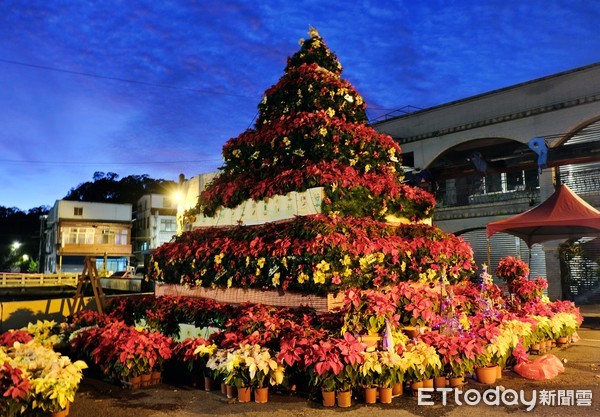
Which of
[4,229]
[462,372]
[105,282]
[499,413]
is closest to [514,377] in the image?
[462,372]

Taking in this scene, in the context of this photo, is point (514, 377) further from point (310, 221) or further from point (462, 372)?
point (310, 221)

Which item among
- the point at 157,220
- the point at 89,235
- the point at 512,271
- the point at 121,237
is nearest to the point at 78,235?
the point at 89,235

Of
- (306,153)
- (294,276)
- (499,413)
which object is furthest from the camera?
(306,153)

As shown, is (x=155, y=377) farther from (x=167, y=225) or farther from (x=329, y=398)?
(x=167, y=225)

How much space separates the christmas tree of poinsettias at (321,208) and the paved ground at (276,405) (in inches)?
95.3

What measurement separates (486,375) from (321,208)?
414 centimetres

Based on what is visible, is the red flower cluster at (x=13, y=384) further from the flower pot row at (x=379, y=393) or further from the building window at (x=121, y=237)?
the building window at (x=121, y=237)

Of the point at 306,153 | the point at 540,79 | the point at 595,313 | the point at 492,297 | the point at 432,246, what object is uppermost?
the point at 540,79

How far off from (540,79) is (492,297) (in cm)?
1470

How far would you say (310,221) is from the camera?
8.69 metres

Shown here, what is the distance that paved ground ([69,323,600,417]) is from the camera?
232 inches

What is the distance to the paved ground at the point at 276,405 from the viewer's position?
19.3ft

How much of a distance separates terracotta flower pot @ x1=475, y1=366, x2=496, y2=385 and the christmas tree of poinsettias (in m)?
2.26

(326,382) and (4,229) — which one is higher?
(4,229)
